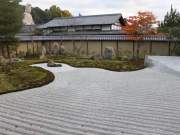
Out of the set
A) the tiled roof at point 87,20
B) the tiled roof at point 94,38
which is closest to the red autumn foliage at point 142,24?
the tiled roof at point 94,38

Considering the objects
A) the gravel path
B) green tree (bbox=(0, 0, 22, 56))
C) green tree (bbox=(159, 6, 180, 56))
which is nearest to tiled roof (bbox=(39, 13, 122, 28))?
green tree (bbox=(159, 6, 180, 56))

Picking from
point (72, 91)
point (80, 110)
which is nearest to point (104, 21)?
point (72, 91)

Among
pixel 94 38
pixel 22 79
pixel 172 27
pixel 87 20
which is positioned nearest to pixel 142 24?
pixel 172 27

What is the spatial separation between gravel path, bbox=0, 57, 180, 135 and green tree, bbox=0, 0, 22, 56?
11430mm

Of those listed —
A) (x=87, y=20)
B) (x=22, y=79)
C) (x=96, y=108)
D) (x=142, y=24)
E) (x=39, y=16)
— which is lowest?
(x=96, y=108)

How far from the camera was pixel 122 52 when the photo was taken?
922 inches

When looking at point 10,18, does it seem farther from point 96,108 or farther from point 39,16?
point 39,16

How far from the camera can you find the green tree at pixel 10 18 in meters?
21.2

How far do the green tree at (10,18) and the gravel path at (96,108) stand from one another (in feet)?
37.5

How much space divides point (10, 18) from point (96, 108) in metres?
16.2

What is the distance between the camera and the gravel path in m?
6.08

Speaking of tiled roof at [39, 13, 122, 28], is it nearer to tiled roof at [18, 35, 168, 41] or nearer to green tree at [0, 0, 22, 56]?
tiled roof at [18, 35, 168, 41]

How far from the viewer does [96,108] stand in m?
7.75

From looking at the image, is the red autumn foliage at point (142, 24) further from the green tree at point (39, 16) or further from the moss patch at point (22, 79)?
the green tree at point (39, 16)
